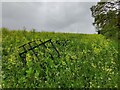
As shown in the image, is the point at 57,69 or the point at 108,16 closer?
the point at 57,69

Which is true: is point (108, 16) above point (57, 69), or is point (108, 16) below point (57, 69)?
above

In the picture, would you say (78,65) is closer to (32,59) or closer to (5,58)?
(32,59)

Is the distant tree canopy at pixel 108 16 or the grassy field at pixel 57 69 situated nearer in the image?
the grassy field at pixel 57 69

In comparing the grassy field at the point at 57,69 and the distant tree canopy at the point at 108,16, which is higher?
the distant tree canopy at the point at 108,16

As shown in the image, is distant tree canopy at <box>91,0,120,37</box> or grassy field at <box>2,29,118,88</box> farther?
distant tree canopy at <box>91,0,120,37</box>

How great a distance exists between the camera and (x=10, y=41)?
1625cm

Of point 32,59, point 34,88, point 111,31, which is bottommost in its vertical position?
point 34,88

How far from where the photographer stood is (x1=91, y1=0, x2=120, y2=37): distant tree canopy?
15.1 m

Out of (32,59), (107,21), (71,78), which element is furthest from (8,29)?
(71,78)

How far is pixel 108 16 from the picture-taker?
16844mm

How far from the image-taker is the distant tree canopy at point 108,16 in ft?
49.6

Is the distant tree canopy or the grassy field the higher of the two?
the distant tree canopy

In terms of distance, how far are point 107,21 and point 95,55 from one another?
343 cm

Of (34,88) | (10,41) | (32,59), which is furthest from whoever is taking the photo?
(10,41)
